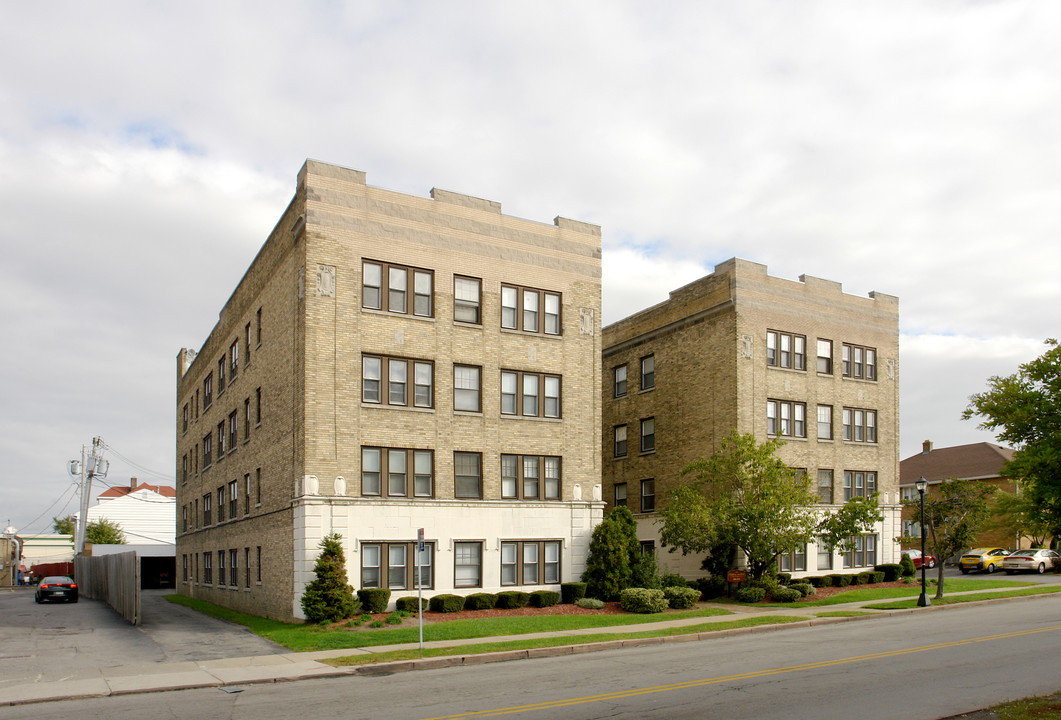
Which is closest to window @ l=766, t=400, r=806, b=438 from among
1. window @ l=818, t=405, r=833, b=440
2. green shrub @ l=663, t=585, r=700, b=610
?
window @ l=818, t=405, r=833, b=440

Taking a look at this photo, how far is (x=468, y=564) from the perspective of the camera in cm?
3003

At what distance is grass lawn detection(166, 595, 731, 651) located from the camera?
72.2 ft

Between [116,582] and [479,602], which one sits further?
[116,582]

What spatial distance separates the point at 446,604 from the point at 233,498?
14.7 m

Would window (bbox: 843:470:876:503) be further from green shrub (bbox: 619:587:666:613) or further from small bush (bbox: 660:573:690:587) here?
green shrub (bbox: 619:587:666:613)

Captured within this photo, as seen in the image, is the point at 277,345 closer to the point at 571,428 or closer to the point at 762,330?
the point at 571,428

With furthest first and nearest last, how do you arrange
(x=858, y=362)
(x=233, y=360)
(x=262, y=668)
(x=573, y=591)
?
1. (x=858, y=362)
2. (x=233, y=360)
3. (x=573, y=591)
4. (x=262, y=668)

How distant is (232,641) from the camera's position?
2419 centimetres

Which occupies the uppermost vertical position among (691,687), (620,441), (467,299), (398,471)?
(467,299)

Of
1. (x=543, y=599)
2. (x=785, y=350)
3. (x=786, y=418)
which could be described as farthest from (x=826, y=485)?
(x=543, y=599)

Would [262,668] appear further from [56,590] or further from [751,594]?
[56,590]

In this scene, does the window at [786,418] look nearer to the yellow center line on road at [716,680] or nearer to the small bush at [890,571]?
the small bush at [890,571]

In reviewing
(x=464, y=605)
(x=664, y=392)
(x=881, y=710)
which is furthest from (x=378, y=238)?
(x=881, y=710)

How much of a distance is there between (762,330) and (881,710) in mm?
27576
